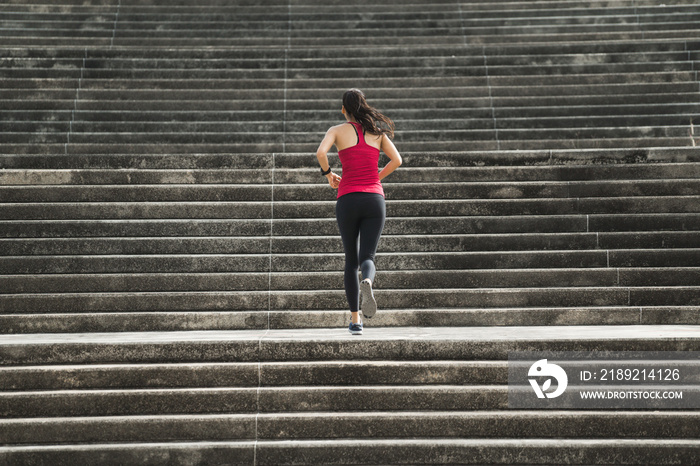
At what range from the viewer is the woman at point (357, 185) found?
435 cm

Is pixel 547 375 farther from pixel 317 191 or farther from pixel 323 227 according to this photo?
pixel 317 191

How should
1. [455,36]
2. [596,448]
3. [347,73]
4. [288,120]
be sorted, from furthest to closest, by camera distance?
[455,36]
[347,73]
[288,120]
[596,448]

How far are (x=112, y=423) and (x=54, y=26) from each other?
28.0 ft

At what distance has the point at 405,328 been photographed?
16.8 ft

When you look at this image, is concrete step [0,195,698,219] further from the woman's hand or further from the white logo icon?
the white logo icon

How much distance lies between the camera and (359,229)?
4.45 metres

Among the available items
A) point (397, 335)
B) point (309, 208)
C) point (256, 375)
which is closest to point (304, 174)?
point (309, 208)

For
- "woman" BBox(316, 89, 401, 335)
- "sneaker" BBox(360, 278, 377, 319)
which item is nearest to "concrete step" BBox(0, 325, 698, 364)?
"sneaker" BBox(360, 278, 377, 319)

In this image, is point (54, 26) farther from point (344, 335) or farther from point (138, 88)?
point (344, 335)

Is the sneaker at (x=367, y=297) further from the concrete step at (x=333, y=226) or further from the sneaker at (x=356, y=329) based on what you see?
the concrete step at (x=333, y=226)

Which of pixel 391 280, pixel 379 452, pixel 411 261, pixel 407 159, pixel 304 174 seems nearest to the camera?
pixel 379 452

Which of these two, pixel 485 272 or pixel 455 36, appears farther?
pixel 455 36

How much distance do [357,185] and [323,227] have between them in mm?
1864

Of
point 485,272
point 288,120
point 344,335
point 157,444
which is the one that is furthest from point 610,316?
point 288,120
